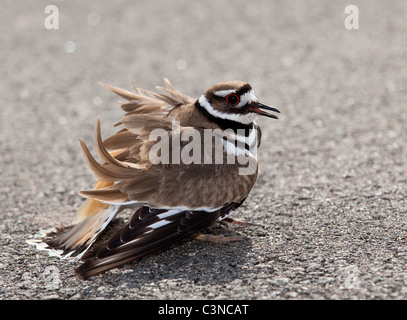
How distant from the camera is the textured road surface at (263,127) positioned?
15.5 feet

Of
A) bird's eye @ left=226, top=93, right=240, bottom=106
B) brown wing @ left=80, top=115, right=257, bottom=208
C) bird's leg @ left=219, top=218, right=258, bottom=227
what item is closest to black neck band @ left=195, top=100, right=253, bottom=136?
bird's eye @ left=226, top=93, right=240, bottom=106

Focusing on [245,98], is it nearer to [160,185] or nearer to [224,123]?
[224,123]

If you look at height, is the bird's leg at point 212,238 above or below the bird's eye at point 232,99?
below

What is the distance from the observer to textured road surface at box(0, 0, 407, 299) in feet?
15.5

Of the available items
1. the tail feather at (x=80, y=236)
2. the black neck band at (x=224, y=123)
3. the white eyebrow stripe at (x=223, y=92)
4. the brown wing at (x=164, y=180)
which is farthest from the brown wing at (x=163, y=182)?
the white eyebrow stripe at (x=223, y=92)

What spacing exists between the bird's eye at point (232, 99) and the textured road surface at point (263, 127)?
118 cm

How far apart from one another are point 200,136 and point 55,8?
9.14 meters

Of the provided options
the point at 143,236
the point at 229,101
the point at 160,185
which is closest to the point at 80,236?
the point at 143,236

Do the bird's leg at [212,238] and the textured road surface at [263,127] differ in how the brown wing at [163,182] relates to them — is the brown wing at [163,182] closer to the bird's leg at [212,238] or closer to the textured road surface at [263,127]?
the bird's leg at [212,238]

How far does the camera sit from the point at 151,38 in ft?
38.2

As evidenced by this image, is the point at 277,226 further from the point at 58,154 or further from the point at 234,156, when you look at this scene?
the point at 58,154

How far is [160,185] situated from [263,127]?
144 inches

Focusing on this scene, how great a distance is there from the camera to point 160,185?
16.4ft
